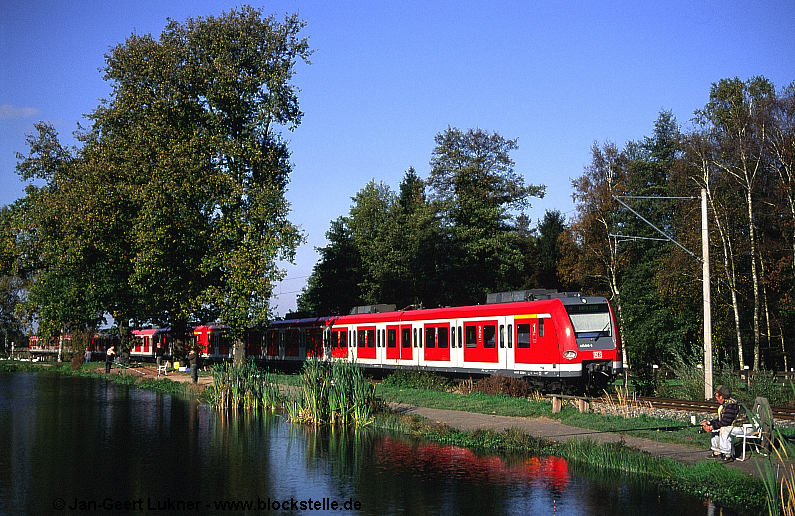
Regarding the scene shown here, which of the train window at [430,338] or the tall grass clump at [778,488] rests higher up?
the train window at [430,338]

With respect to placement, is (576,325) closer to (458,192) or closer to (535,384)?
(535,384)

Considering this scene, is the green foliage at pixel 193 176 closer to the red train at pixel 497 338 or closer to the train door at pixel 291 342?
the red train at pixel 497 338

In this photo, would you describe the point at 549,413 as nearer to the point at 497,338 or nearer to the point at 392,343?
the point at 497,338

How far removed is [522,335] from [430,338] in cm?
649

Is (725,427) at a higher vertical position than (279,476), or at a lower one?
higher

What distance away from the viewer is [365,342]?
1524 inches

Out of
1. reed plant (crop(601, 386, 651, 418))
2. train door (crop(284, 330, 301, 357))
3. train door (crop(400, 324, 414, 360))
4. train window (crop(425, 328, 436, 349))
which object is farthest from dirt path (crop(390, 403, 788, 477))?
train door (crop(284, 330, 301, 357))

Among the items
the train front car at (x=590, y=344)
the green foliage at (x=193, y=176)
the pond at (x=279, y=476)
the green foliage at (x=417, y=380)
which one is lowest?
the pond at (x=279, y=476)

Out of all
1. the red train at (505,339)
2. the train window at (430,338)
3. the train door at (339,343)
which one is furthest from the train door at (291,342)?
the train window at (430,338)

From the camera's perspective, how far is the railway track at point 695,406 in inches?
736

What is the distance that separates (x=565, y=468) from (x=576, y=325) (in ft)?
39.7

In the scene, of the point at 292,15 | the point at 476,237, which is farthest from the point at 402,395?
the point at 476,237

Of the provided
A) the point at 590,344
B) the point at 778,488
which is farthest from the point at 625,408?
the point at 778,488

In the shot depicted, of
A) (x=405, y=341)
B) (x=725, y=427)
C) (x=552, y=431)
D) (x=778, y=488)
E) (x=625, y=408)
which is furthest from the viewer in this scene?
(x=405, y=341)
